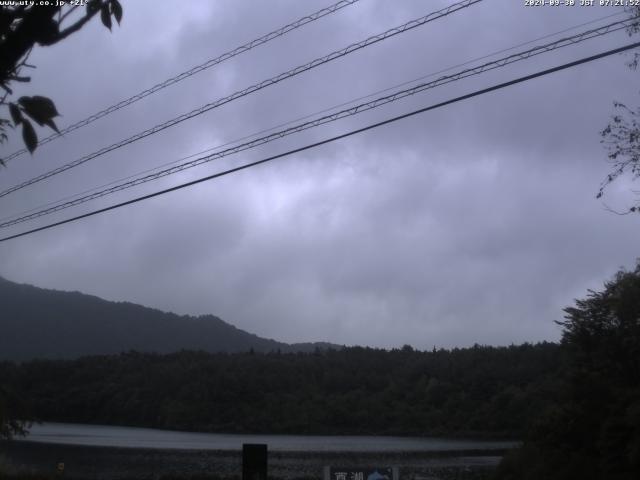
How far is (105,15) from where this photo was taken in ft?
13.2

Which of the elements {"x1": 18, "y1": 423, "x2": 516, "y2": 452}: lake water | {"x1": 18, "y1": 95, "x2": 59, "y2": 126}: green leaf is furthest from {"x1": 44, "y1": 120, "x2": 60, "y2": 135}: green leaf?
{"x1": 18, "y1": 423, "x2": 516, "y2": 452}: lake water

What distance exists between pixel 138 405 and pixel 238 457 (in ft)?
132

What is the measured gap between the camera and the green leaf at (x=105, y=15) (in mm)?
4012

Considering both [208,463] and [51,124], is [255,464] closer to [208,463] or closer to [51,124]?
[51,124]

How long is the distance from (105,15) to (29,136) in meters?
0.86

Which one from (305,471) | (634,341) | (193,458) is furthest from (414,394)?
(634,341)

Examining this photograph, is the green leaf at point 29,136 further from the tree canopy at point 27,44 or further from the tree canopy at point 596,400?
the tree canopy at point 596,400

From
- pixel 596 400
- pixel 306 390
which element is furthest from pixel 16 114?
pixel 306 390

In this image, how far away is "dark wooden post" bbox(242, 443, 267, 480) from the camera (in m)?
12.4

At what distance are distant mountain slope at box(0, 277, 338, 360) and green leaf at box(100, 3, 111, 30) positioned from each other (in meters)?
99.4

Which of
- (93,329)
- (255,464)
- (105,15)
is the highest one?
A: (93,329)

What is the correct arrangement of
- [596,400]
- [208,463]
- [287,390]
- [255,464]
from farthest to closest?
1. [287,390]
2. [208,463]
3. [596,400]
4. [255,464]

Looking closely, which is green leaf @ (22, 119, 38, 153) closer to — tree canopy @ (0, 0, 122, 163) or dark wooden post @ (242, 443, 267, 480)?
tree canopy @ (0, 0, 122, 163)

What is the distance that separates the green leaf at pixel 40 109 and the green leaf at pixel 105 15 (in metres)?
0.72
